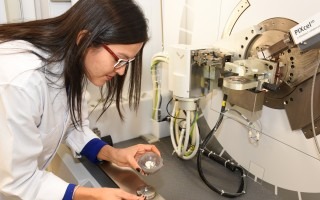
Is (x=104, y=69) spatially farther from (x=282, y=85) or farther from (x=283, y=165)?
(x=283, y=165)

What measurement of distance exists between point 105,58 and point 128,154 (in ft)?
1.50

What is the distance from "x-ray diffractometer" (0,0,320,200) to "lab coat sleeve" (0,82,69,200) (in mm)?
294

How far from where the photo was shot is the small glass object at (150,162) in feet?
3.51

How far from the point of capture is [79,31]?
790 millimetres

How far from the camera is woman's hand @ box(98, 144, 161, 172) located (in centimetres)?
112

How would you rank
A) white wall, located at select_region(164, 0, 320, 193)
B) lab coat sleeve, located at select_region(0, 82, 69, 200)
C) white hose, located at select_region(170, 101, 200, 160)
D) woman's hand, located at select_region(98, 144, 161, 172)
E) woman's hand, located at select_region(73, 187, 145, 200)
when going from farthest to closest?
white hose, located at select_region(170, 101, 200, 160) < woman's hand, located at select_region(98, 144, 161, 172) < white wall, located at select_region(164, 0, 320, 193) < woman's hand, located at select_region(73, 187, 145, 200) < lab coat sleeve, located at select_region(0, 82, 69, 200)

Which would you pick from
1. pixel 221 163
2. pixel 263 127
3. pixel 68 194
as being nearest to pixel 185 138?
pixel 221 163

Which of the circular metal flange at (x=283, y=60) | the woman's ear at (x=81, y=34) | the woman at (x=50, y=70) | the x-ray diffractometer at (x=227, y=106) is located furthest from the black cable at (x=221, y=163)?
the woman's ear at (x=81, y=34)

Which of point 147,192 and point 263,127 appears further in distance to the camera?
point 263,127

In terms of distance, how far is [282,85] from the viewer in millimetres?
1029

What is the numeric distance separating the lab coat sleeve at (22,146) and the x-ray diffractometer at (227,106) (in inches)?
11.6

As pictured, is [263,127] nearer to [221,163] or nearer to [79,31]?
[221,163]

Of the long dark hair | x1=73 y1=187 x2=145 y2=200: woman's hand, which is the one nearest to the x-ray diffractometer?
x1=73 y1=187 x2=145 y2=200: woman's hand

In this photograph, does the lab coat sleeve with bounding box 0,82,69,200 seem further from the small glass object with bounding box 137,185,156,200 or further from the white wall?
the white wall
